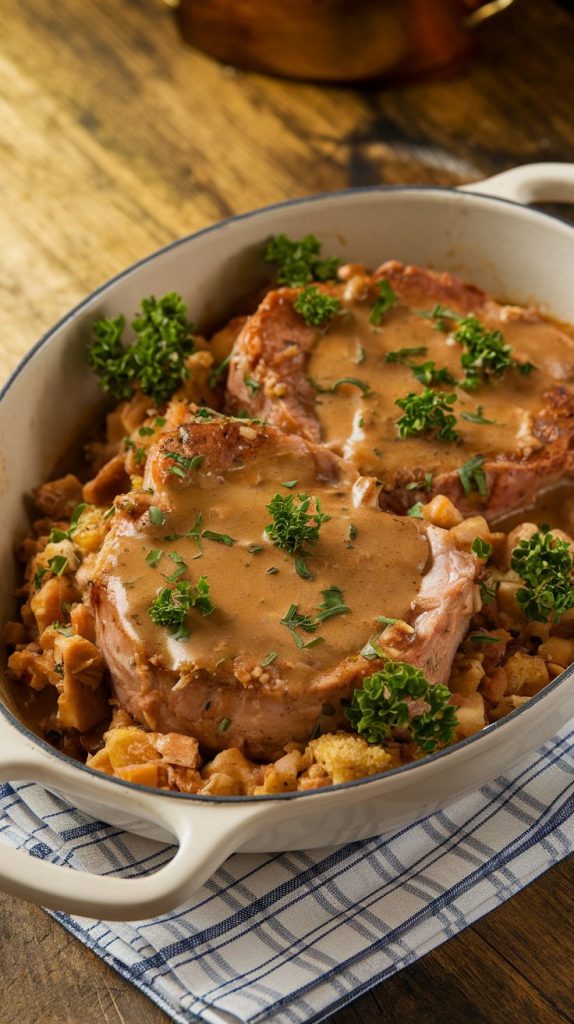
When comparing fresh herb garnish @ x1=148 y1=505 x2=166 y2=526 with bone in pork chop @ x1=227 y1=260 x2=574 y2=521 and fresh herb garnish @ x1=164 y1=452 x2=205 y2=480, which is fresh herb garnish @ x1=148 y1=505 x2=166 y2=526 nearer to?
fresh herb garnish @ x1=164 y1=452 x2=205 y2=480

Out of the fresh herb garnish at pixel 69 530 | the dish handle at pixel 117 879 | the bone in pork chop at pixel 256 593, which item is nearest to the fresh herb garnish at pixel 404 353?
the bone in pork chop at pixel 256 593

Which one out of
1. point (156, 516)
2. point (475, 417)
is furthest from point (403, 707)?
point (475, 417)

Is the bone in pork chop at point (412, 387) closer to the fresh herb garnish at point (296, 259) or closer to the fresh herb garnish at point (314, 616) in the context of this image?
the fresh herb garnish at point (296, 259)

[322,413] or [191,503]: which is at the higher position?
[191,503]

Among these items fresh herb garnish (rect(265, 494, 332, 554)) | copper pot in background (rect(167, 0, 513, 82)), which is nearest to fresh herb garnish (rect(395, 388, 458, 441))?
fresh herb garnish (rect(265, 494, 332, 554))

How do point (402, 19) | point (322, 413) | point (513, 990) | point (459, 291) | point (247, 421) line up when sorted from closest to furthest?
point (513, 990), point (247, 421), point (322, 413), point (459, 291), point (402, 19)

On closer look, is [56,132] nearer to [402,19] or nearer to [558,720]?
[402,19]

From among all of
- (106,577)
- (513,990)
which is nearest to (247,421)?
(106,577)

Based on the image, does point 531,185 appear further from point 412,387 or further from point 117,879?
point 117,879
